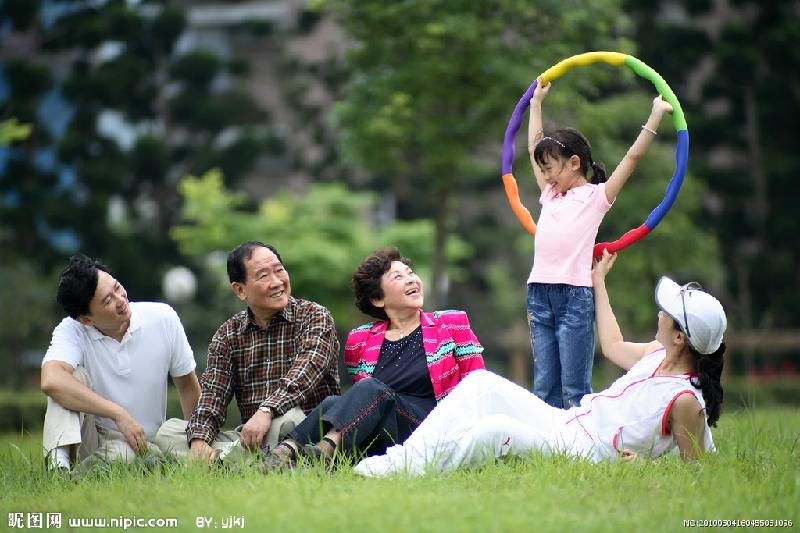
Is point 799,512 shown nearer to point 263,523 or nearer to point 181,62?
point 263,523

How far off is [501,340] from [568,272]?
1258 cm

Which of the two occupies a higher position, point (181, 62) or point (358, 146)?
point (181, 62)

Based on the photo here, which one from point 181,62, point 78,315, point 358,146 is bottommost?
point 78,315

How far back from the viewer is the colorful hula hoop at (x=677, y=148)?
16.9ft

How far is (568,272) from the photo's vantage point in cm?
504

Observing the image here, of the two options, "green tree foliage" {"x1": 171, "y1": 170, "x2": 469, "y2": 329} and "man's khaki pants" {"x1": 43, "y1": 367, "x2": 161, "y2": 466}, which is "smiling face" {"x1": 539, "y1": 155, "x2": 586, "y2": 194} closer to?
"man's khaki pants" {"x1": 43, "y1": 367, "x2": 161, "y2": 466}

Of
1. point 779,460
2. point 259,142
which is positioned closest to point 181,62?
point 259,142

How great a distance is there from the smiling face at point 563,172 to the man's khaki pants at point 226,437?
165cm

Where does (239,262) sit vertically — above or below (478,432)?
above

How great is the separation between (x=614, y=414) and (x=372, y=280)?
1.21 meters

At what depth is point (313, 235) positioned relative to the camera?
16.2 m

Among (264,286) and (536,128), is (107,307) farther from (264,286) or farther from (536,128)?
(536,128)

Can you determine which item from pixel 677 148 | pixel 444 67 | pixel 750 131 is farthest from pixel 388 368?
→ pixel 750 131

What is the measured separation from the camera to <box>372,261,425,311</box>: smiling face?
4.79 metres
